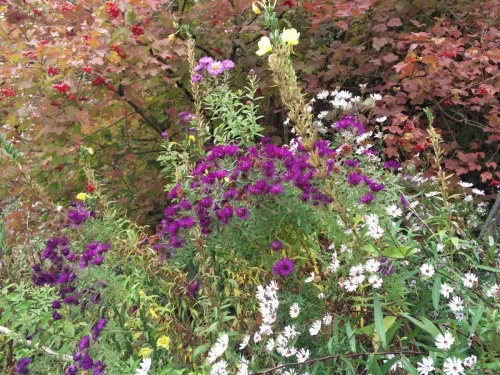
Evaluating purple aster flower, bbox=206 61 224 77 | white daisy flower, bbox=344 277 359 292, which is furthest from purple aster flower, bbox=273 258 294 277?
purple aster flower, bbox=206 61 224 77

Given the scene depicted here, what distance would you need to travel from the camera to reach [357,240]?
1669 mm

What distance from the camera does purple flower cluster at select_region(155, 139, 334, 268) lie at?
1937 millimetres

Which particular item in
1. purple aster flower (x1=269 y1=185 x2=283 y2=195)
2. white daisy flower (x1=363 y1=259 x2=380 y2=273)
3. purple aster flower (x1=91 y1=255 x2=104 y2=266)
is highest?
purple aster flower (x1=269 y1=185 x2=283 y2=195)

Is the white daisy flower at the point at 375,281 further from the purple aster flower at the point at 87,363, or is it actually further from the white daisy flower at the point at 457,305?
the purple aster flower at the point at 87,363

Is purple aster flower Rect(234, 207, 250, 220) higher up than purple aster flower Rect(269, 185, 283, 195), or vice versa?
purple aster flower Rect(269, 185, 283, 195)

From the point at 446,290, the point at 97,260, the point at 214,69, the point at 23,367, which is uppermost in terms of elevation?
the point at 214,69

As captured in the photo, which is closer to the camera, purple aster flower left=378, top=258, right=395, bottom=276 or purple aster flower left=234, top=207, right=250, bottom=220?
purple aster flower left=378, top=258, right=395, bottom=276

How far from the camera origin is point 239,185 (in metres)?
2.16

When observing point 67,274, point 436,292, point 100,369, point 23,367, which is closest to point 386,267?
point 436,292

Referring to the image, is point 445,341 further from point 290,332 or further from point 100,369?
point 100,369

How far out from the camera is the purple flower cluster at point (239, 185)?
1937 millimetres

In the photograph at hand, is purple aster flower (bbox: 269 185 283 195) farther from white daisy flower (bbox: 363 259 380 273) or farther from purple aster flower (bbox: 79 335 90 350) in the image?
purple aster flower (bbox: 79 335 90 350)

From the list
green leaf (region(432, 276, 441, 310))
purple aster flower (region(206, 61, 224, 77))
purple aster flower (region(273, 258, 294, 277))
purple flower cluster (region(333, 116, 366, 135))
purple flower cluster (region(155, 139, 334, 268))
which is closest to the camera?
green leaf (region(432, 276, 441, 310))

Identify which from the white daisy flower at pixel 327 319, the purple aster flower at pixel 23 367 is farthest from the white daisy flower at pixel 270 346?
the purple aster flower at pixel 23 367
